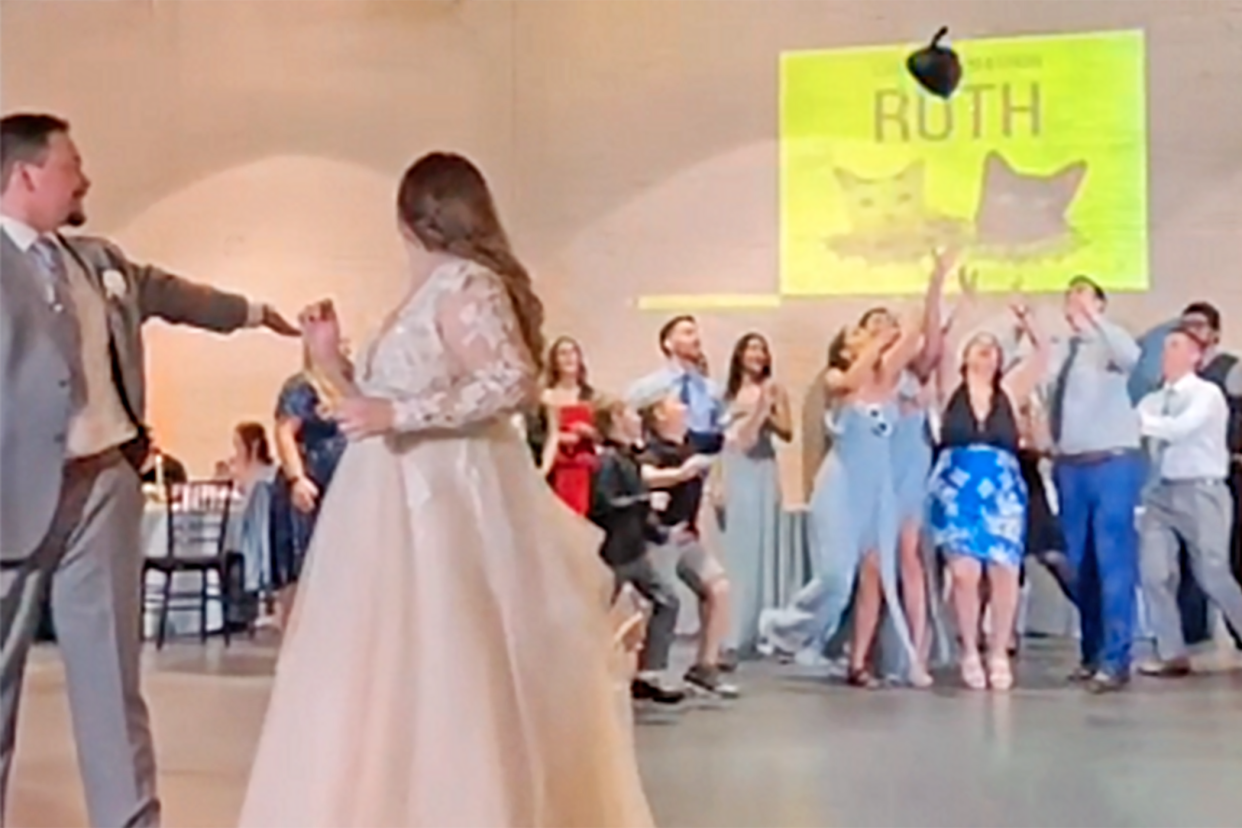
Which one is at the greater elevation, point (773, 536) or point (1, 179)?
point (1, 179)

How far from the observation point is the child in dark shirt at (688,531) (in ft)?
21.1

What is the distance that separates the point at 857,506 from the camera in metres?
7.03

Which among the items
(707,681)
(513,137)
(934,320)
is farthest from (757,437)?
(513,137)

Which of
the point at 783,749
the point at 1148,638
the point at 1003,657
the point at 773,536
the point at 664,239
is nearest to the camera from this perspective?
the point at 783,749

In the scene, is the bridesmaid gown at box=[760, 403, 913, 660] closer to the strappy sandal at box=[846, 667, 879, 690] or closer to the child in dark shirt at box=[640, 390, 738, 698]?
the strappy sandal at box=[846, 667, 879, 690]

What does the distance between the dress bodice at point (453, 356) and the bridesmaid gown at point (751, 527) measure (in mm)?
5276

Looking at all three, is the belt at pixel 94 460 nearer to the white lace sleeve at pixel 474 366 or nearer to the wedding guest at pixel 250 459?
Result: the white lace sleeve at pixel 474 366

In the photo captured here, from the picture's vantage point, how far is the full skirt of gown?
2844mm

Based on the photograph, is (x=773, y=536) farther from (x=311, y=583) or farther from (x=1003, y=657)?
(x=311, y=583)

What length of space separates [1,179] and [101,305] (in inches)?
10.9

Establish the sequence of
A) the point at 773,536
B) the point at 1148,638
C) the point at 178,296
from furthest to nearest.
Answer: the point at 773,536 < the point at 1148,638 < the point at 178,296

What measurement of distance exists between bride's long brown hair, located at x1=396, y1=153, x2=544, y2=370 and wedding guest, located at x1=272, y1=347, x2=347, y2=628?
3.98 metres

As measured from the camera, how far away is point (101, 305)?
3.25m

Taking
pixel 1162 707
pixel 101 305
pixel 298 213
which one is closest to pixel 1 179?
pixel 101 305
